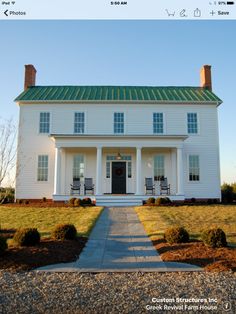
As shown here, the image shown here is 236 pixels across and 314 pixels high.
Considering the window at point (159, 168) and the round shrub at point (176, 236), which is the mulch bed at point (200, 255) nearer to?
the round shrub at point (176, 236)

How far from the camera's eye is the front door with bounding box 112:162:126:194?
856 inches

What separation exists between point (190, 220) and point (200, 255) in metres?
5.81

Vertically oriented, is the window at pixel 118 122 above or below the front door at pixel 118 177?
above

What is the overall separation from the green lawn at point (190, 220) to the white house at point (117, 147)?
5.17m

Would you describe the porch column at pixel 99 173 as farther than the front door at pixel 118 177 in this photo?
No

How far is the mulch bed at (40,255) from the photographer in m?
7.04

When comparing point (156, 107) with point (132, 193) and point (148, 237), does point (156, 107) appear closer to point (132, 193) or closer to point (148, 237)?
point (132, 193)

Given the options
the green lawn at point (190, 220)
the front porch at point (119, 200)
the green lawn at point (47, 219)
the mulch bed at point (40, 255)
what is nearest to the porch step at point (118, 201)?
the front porch at point (119, 200)

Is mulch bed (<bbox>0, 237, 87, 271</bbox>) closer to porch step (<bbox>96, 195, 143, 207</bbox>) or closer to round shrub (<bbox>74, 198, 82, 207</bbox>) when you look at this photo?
round shrub (<bbox>74, 198, 82, 207</bbox>)

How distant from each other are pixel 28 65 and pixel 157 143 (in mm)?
11903

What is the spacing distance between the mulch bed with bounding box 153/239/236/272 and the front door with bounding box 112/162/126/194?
12583 mm

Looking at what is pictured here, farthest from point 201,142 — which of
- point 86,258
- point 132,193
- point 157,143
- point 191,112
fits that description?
point 86,258

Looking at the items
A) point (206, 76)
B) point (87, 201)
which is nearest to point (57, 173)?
point (87, 201)

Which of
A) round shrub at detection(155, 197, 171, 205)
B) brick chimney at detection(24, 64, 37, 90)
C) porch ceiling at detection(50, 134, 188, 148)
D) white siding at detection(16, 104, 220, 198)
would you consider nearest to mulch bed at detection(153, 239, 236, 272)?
round shrub at detection(155, 197, 171, 205)
